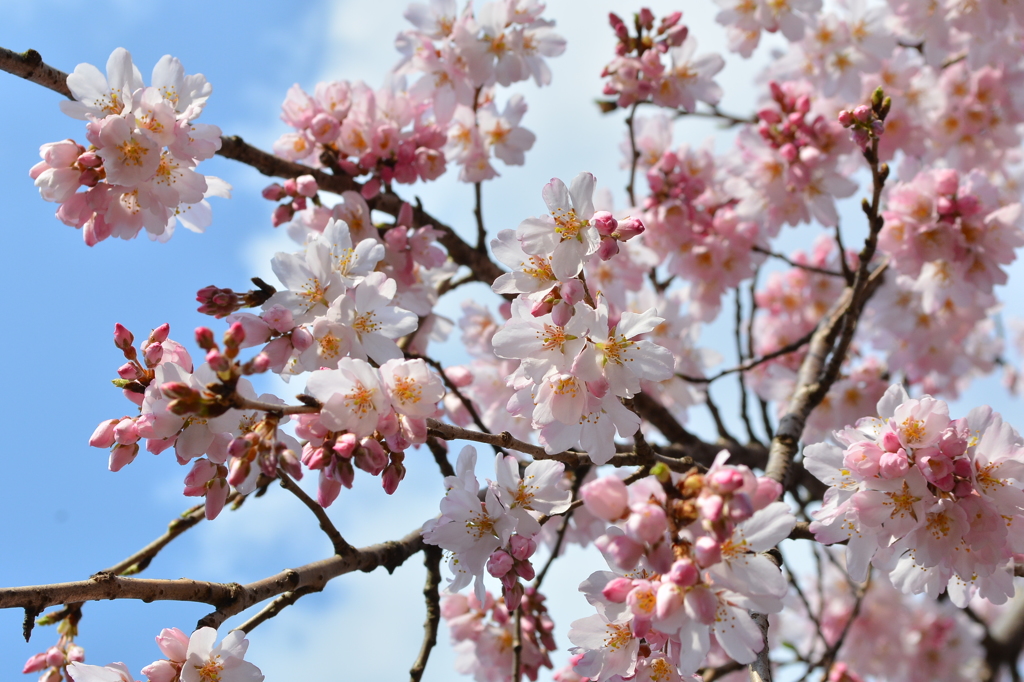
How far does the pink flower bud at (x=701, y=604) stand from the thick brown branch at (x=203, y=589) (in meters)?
1.02

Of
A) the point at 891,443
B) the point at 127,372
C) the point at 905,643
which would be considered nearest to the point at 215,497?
the point at 127,372

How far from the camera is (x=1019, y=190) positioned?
4.97 meters

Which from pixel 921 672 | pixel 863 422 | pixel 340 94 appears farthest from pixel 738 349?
pixel 921 672

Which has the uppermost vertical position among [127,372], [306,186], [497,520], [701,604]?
[306,186]

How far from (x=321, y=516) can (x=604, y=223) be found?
1.01 m

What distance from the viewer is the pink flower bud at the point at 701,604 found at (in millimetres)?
1262

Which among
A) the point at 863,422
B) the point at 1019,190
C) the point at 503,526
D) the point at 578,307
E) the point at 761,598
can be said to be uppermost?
the point at 1019,190

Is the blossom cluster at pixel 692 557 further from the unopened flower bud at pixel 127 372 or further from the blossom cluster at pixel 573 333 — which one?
the unopened flower bud at pixel 127 372

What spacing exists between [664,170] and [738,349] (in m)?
1.01

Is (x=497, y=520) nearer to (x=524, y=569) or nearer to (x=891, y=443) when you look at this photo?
(x=524, y=569)

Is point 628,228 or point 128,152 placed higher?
point 128,152

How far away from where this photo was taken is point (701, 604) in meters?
1.26

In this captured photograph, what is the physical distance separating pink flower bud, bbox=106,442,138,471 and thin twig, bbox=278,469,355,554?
0.33 metres

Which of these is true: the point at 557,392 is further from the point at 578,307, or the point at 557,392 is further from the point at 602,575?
the point at 602,575
